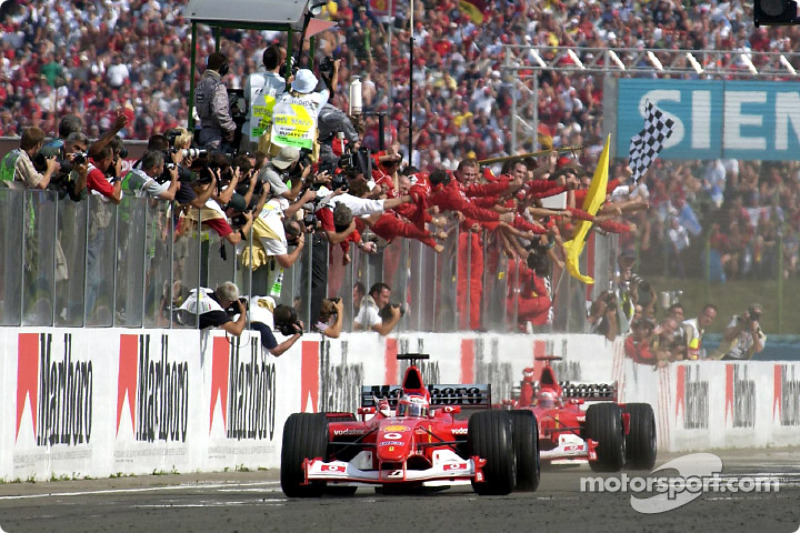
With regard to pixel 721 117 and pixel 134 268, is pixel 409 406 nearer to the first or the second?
pixel 134 268

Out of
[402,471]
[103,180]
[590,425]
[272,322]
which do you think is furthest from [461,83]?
[402,471]

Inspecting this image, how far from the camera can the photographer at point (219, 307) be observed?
1443 centimetres

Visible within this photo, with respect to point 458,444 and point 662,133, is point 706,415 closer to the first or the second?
point 662,133

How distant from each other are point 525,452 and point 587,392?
4.76 metres

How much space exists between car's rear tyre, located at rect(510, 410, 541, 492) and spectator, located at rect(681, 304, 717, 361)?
12.0m

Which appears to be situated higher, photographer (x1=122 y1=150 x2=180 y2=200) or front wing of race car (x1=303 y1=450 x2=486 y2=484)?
photographer (x1=122 y1=150 x2=180 y2=200)

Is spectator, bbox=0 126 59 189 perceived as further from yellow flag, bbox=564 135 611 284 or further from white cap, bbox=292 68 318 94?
yellow flag, bbox=564 135 611 284

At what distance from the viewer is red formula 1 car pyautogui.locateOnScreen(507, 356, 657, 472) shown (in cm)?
1480

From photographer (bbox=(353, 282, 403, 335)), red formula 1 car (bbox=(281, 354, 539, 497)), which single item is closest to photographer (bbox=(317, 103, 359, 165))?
photographer (bbox=(353, 282, 403, 335))

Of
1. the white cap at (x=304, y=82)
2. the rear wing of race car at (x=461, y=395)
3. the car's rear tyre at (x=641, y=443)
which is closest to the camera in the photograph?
the rear wing of race car at (x=461, y=395)

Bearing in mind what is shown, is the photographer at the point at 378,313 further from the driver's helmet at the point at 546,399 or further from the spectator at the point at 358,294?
the driver's helmet at the point at 546,399

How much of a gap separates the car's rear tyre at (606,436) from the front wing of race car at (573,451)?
3.3 inches

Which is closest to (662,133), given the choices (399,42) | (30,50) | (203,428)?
(399,42)

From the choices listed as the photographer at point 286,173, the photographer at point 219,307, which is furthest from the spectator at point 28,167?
the photographer at point 286,173
